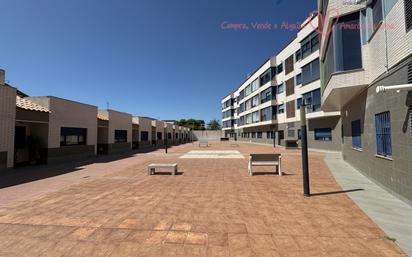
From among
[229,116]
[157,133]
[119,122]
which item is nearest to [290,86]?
[119,122]

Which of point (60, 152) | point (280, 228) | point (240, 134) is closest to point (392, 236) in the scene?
point (280, 228)

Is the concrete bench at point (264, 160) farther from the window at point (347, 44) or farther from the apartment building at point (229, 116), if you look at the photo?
the apartment building at point (229, 116)

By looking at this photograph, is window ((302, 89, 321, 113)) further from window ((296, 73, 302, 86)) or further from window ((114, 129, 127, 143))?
window ((114, 129, 127, 143))

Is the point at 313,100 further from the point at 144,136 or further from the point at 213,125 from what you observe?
the point at 213,125

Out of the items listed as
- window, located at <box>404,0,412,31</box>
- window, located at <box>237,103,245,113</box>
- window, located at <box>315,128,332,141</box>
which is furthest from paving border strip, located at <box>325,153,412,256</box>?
window, located at <box>237,103,245,113</box>

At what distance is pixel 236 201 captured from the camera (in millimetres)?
6918

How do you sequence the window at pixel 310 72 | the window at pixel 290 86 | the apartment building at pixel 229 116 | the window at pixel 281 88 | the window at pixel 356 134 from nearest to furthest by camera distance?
the window at pixel 356 134
the window at pixel 310 72
the window at pixel 290 86
the window at pixel 281 88
the apartment building at pixel 229 116

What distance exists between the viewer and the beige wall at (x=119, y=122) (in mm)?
25456

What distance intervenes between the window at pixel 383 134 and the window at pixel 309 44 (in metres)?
20.4

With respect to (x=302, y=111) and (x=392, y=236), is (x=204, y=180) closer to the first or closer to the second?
(x=302, y=111)

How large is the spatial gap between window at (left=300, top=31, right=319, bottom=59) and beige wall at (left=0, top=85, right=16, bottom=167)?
28.8 meters

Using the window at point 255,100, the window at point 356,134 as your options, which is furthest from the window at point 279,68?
the window at point 356,134

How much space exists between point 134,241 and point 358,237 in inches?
180

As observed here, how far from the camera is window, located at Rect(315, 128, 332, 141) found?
26.1 meters
